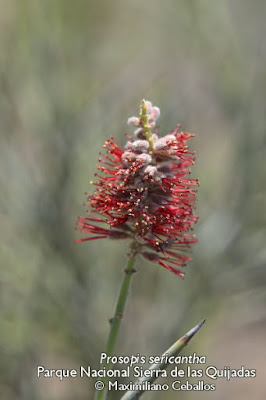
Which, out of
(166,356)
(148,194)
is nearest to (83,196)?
(148,194)

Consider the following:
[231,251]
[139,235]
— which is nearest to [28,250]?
[231,251]

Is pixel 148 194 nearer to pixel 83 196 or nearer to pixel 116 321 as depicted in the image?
pixel 116 321

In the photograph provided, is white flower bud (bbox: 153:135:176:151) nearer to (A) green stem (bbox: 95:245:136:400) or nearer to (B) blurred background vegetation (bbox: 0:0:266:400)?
(A) green stem (bbox: 95:245:136:400)

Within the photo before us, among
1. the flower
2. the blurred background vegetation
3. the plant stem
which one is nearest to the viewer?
the plant stem

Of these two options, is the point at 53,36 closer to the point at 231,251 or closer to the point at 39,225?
the point at 39,225

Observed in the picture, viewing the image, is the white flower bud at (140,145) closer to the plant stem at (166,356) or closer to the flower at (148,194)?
the flower at (148,194)

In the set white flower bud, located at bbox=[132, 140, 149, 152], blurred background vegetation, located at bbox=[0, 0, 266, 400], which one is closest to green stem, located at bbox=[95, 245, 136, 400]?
white flower bud, located at bbox=[132, 140, 149, 152]

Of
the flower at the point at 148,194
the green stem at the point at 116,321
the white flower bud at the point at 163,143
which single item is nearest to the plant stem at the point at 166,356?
the green stem at the point at 116,321

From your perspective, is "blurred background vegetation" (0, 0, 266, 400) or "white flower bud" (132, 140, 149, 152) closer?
"white flower bud" (132, 140, 149, 152)
